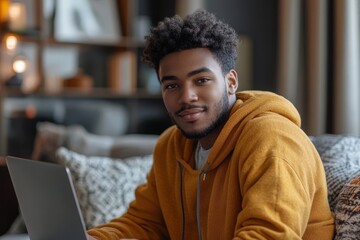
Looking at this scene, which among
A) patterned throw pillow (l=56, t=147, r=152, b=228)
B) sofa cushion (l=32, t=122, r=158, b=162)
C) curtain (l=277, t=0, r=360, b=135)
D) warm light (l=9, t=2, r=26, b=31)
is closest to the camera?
patterned throw pillow (l=56, t=147, r=152, b=228)

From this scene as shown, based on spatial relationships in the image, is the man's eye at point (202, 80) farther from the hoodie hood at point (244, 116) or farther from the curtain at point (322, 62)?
the curtain at point (322, 62)

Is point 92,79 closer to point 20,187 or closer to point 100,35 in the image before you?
point 100,35

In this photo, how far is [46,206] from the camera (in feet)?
4.56

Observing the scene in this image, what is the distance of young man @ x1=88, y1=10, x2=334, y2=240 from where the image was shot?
1340mm

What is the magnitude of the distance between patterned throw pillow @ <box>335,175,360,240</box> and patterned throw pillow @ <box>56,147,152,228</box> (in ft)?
3.28

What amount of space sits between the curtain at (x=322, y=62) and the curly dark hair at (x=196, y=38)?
1.54 meters

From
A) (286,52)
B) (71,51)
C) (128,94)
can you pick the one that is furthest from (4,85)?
(286,52)

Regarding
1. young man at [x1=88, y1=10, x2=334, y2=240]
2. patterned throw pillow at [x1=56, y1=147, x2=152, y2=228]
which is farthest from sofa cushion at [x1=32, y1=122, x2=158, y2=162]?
young man at [x1=88, y1=10, x2=334, y2=240]

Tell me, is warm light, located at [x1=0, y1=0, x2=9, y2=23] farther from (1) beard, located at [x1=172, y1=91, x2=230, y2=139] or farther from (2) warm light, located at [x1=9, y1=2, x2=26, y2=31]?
(1) beard, located at [x1=172, y1=91, x2=230, y2=139]

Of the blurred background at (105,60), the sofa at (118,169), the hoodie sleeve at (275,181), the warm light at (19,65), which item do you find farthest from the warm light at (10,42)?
the hoodie sleeve at (275,181)

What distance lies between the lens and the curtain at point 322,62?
3041mm

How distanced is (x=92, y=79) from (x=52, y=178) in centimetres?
331

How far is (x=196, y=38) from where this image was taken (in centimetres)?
159

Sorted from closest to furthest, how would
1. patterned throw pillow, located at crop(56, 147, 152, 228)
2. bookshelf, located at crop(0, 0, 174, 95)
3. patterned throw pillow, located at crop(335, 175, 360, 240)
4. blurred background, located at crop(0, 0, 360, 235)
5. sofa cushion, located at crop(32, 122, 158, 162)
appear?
patterned throw pillow, located at crop(335, 175, 360, 240) → patterned throw pillow, located at crop(56, 147, 152, 228) → sofa cushion, located at crop(32, 122, 158, 162) → blurred background, located at crop(0, 0, 360, 235) → bookshelf, located at crop(0, 0, 174, 95)
